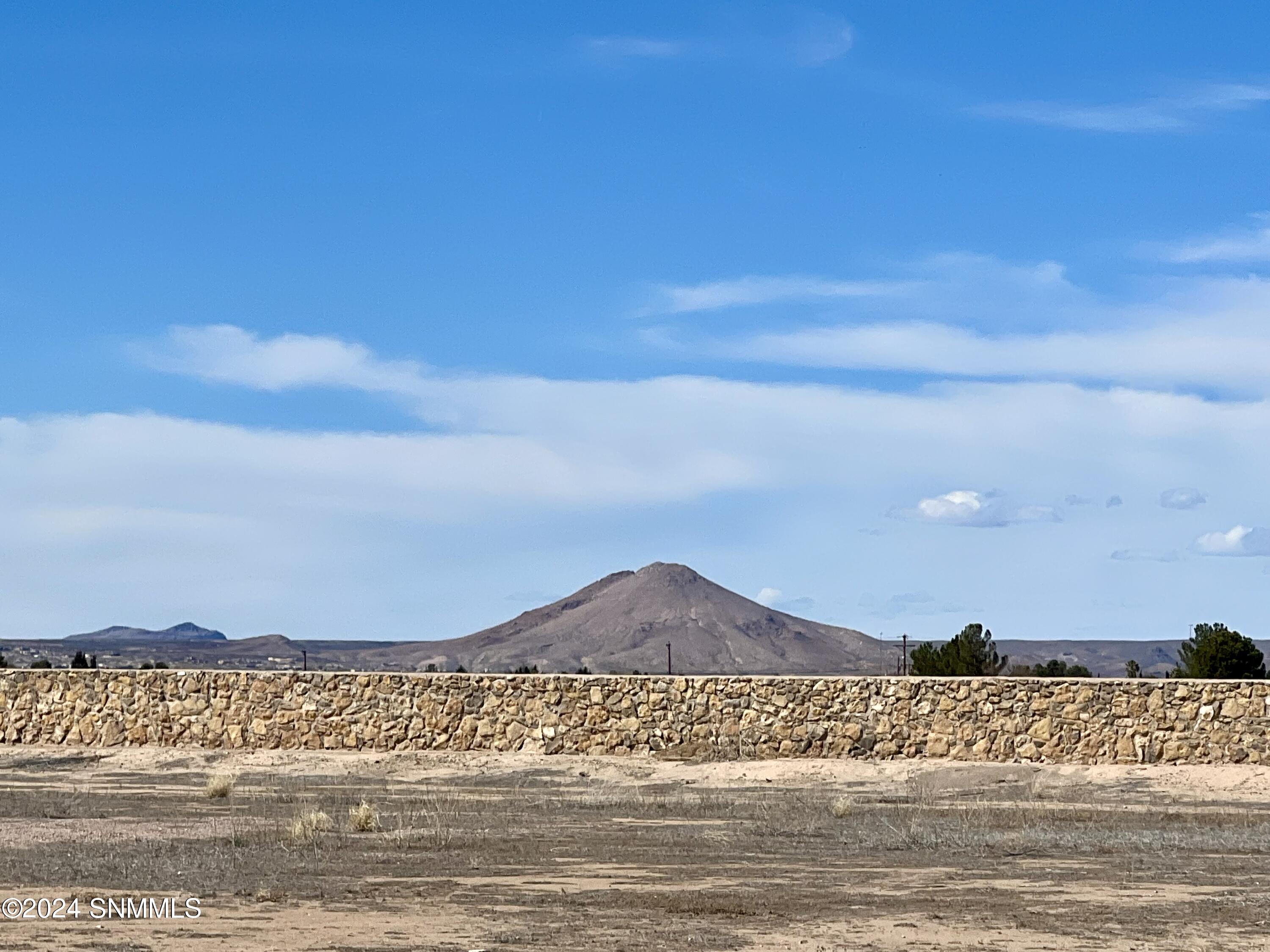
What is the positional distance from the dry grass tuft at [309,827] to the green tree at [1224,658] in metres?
24.7

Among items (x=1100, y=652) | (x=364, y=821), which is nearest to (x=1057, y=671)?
(x=364, y=821)

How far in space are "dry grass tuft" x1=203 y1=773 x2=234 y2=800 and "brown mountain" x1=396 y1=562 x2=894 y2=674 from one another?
88.9 m

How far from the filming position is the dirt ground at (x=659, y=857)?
463 inches

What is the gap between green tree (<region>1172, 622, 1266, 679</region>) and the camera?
38188 millimetres

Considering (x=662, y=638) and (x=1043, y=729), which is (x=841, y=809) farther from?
(x=662, y=638)

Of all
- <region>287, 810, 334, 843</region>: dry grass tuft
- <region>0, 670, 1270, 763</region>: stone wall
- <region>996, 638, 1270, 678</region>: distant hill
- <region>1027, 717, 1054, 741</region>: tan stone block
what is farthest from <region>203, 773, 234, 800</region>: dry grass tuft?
<region>996, 638, 1270, 678</region>: distant hill

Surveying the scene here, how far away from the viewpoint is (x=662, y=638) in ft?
443

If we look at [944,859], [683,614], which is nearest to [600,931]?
[944,859]

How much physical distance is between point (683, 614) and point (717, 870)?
12989cm

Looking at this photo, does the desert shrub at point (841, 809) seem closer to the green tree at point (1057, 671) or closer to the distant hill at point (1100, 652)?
the green tree at point (1057, 671)

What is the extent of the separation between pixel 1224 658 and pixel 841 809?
790 inches

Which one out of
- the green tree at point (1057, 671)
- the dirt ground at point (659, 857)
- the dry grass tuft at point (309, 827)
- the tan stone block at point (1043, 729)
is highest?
the green tree at point (1057, 671)

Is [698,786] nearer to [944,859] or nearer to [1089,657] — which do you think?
[944,859]

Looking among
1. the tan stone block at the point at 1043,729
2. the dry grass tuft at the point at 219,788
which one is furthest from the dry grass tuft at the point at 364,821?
the tan stone block at the point at 1043,729
